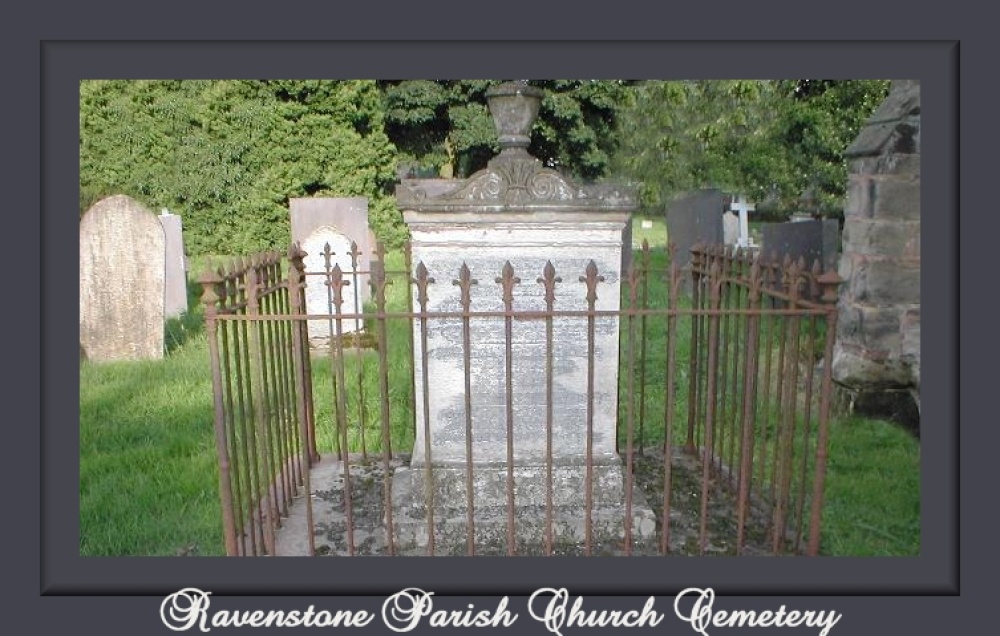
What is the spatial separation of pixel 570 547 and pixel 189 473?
2572 millimetres

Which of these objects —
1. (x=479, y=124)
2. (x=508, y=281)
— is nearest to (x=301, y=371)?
(x=508, y=281)

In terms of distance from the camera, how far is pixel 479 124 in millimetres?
15555

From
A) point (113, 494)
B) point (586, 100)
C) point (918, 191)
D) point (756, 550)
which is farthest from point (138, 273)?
point (586, 100)

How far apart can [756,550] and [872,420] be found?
2.39 m

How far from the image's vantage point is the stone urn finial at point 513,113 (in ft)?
11.7

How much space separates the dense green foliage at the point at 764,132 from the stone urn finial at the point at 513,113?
585cm

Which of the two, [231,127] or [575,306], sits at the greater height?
[231,127]

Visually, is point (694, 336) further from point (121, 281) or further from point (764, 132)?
point (764, 132)

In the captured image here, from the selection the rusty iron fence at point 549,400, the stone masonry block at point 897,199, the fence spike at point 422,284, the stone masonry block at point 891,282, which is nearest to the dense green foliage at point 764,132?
the stone masonry block at point 897,199

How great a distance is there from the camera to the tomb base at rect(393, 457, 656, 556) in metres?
3.67

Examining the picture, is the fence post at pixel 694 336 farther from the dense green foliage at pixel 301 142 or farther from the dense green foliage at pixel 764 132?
the dense green foliage at pixel 301 142

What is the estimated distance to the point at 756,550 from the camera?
361 cm

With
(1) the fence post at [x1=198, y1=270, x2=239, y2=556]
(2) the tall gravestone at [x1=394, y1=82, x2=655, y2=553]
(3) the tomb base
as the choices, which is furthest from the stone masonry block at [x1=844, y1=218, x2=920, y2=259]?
(1) the fence post at [x1=198, y1=270, x2=239, y2=556]

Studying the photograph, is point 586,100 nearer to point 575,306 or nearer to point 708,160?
point 708,160
